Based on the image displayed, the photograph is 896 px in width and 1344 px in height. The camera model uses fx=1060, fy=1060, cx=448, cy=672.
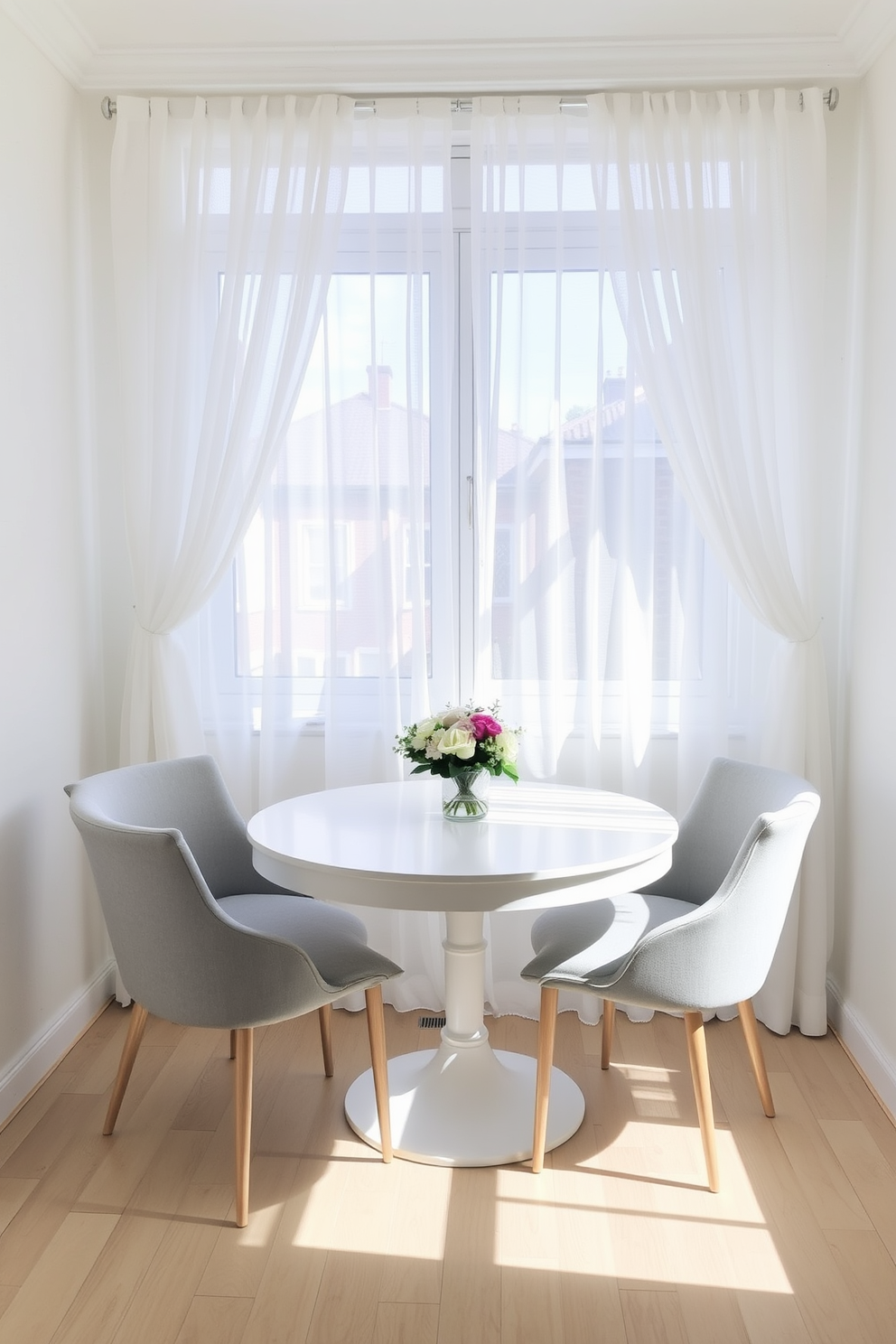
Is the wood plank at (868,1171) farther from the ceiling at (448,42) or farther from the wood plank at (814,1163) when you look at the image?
the ceiling at (448,42)

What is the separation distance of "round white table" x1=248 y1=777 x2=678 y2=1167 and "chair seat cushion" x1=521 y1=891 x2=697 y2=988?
18 centimetres

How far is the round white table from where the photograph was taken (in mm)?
2137

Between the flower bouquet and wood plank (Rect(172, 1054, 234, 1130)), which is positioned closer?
the flower bouquet

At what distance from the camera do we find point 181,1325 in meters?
1.87

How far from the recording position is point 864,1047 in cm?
284

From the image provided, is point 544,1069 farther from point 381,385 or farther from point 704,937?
point 381,385

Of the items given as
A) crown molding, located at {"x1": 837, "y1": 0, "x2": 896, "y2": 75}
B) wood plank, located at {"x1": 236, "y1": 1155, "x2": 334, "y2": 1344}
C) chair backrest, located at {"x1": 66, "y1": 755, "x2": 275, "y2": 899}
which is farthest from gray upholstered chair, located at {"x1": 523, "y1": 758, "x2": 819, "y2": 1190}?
crown molding, located at {"x1": 837, "y1": 0, "x2": 896, "y2": 75}

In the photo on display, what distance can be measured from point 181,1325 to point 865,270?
303 centimetres

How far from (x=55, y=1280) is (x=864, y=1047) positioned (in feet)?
6.70

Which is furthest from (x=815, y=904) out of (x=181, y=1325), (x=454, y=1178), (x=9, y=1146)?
(x=9, y=1146)

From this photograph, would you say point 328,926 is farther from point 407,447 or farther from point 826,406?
point 826,406

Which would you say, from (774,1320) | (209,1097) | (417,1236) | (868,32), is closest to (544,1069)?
(417,1236)

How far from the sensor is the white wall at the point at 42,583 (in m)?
2.64

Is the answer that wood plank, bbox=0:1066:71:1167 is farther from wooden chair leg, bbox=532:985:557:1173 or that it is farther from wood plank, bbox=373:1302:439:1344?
wooden chair leg, bbox=532:985:557:1173
